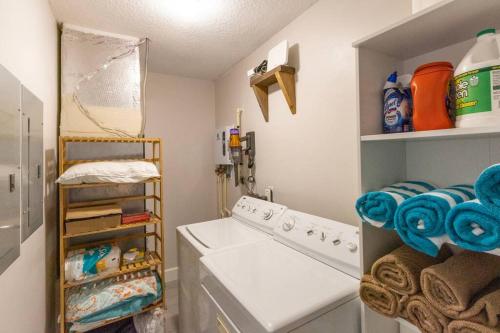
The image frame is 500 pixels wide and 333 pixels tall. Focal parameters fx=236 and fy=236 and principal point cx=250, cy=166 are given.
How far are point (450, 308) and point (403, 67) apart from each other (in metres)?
0.91

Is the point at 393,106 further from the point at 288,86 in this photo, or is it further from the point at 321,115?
the point at 288,86

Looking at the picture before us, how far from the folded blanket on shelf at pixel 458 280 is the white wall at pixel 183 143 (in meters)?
2.56

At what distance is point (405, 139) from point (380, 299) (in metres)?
0.58

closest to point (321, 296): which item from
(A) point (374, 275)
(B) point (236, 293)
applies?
(A) point (374, 275)

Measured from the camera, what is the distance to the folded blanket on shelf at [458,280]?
2.12 feet

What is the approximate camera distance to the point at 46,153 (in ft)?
4.96

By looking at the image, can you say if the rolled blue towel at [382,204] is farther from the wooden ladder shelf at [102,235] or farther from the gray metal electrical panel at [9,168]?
the wooden ladder shelf at [102,235]

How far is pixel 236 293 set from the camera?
0.96 metres

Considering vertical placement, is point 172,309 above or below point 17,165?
below

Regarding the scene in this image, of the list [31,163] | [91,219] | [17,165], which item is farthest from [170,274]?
[17,165]

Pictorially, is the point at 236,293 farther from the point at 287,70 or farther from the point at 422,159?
the point at 287,70

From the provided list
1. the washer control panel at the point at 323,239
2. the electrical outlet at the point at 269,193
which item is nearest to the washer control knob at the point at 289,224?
the washer control panel at the point at 323,239

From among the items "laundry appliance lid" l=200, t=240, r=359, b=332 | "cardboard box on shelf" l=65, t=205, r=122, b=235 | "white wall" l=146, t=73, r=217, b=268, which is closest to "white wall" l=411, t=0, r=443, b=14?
"laundry appliance lid" l=200, t=240, r=359, b=332

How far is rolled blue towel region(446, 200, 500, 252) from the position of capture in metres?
0.55
